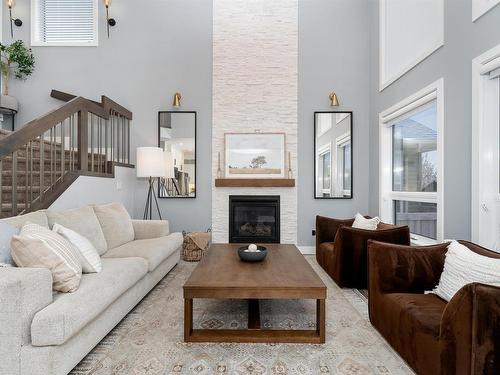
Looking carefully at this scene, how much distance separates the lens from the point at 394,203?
4195mm

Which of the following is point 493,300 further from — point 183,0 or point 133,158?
point 183,0

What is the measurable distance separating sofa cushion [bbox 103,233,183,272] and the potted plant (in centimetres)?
345

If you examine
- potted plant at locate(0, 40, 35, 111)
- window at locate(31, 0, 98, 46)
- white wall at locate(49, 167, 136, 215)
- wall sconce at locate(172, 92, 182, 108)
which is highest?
window at locate(31, 0, 98, 46)

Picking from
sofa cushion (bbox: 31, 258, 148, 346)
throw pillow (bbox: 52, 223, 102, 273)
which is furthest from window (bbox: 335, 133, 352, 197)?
throw pillow (bbox: 52, 223, 102, 273)

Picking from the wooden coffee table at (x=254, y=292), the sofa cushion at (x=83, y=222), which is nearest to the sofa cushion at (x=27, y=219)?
the sofa cushion at (x=83, y=222)

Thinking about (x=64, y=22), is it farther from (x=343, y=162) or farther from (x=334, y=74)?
(x=343, y=162)

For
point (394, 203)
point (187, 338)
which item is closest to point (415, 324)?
point (187, 338)

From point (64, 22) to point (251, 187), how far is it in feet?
13.7

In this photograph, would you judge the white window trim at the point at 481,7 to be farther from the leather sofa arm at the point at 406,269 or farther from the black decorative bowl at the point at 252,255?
the black decorative bowl at the point at 252,255

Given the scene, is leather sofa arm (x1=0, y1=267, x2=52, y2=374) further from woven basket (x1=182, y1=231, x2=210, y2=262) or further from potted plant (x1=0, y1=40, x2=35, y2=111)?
potted plant (x1=0, y1=40, x2=35, y2=111)

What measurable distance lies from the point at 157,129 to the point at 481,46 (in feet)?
13.6

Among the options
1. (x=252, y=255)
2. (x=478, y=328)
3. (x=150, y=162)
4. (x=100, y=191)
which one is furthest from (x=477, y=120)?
(x=100, y=191)

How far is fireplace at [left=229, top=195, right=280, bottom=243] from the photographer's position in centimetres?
475

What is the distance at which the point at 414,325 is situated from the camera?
161 centimetres
